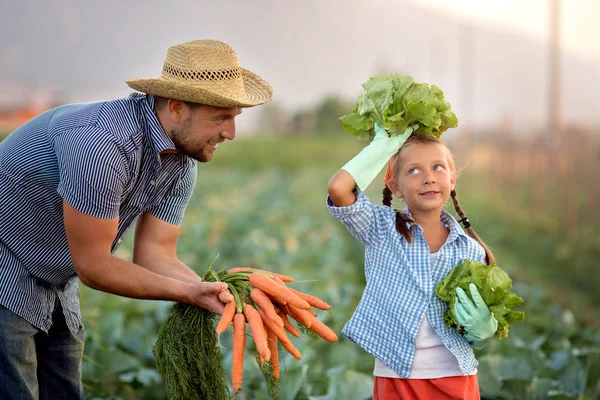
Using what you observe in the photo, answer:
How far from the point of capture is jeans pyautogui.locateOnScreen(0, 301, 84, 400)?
2.96 m

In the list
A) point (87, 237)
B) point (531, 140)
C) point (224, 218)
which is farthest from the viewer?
point (531, 140)

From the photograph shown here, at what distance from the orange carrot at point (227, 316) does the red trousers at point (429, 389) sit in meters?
0.62

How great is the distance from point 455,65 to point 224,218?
31048 mm

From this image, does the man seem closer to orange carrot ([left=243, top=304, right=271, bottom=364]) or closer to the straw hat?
the straw hat

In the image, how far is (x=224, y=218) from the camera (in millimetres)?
12555

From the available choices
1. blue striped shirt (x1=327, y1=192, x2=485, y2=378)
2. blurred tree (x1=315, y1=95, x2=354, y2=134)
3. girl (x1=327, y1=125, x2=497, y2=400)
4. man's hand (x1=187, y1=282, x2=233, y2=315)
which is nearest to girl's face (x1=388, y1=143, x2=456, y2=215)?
girl (x1=327, y1=125, x2=497, y2=400)

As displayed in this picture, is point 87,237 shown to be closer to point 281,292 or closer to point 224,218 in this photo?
point 281,292

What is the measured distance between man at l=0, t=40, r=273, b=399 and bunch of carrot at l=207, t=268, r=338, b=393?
115 millimetres

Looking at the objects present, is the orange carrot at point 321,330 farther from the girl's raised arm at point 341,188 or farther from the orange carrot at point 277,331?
the girl's raised arm at point 341,188

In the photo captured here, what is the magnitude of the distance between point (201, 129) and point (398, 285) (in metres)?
0.98

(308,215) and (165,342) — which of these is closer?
(165,342)

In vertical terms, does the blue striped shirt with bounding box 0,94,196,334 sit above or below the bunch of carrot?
above

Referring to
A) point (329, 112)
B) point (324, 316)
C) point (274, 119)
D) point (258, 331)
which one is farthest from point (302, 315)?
point (274, 119)

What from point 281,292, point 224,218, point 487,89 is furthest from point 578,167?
point 487,89
